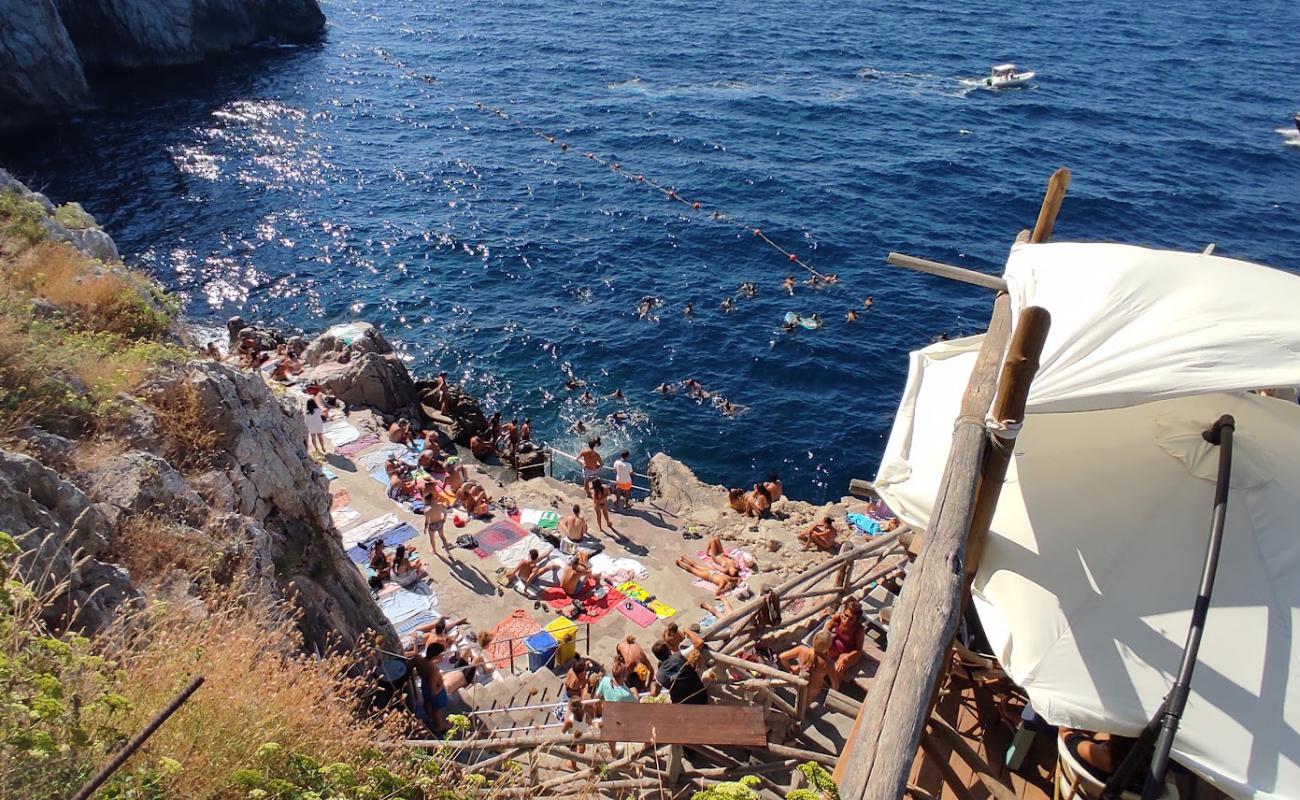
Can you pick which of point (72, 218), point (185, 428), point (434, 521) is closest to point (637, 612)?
point (434, 521)

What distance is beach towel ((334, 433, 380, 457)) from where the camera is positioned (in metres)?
21.0

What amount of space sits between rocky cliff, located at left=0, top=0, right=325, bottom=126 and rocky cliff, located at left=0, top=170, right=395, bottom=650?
42522 mm

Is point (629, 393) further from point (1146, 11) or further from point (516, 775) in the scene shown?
point (1146, 11)

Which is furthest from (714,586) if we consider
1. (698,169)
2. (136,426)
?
(698,169)

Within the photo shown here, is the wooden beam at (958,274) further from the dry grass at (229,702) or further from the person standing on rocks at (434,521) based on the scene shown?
the person standing on rocks at (434,521)

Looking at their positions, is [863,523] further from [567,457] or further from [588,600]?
[567,457]

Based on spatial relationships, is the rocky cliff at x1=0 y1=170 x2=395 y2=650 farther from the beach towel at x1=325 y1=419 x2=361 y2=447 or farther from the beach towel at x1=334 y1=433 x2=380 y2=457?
the beach towel at x1=325 y1=419 x2=361 y2=447

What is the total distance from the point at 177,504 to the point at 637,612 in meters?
8.45

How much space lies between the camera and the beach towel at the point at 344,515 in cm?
1703

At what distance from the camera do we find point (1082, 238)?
1361 inches

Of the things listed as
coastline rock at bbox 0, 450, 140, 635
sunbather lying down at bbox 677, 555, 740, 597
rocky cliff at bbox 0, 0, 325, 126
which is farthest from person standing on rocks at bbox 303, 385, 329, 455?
rocky cliff at bbox 0, 0, 325, 126

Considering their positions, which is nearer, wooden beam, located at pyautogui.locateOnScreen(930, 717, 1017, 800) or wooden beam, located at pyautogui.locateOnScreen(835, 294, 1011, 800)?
wooden beam, located at pyautogui.locateOnScreen(835, 294, 1011, 800)

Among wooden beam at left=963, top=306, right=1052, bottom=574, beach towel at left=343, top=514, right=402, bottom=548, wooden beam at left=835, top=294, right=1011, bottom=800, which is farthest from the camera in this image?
beach towel at left=343, top=514, right=402, bottom=548

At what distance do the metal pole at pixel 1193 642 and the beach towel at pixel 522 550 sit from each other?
12780 millimetres
